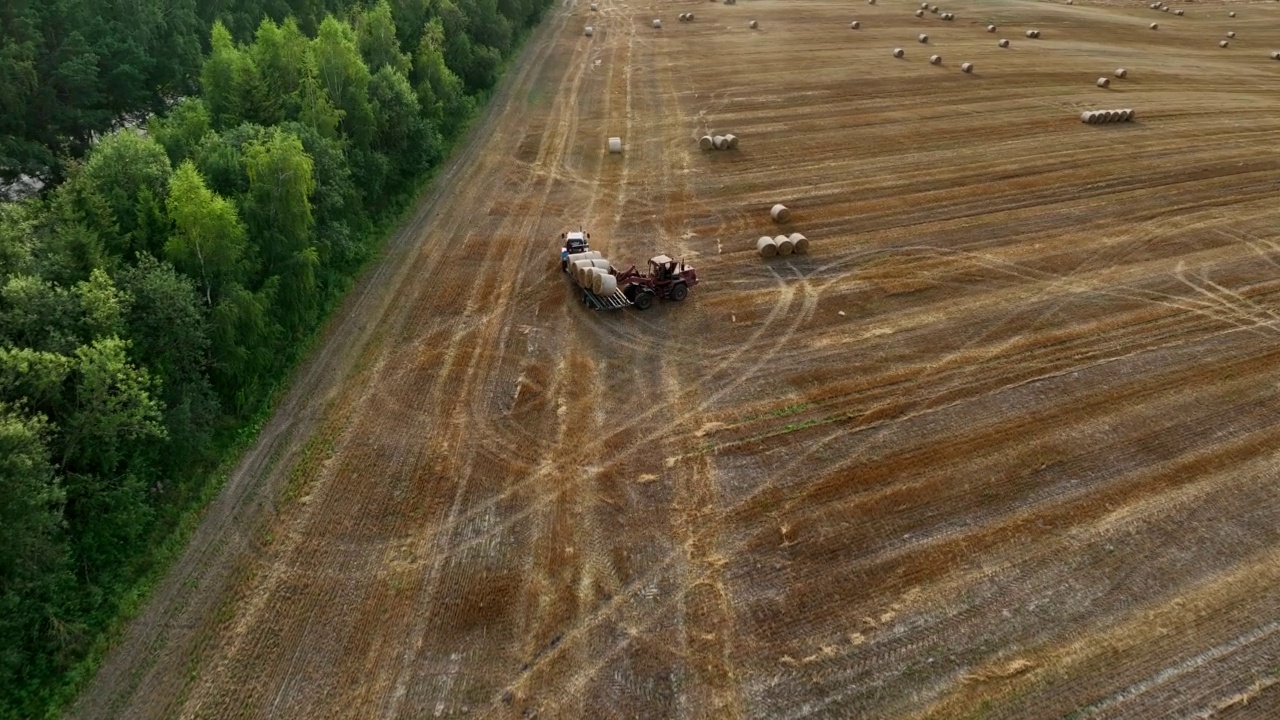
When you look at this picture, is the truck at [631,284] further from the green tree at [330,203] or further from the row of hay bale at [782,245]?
the green tree at [330,203]

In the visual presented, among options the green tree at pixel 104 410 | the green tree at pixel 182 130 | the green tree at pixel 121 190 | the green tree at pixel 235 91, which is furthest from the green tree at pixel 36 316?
the green tree at pixel 235 91

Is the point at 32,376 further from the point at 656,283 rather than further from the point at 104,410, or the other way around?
the point at 656,283

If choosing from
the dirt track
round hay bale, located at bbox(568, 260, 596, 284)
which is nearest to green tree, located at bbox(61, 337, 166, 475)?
the dirt track

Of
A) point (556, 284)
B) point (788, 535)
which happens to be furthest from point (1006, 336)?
point (556, 284)

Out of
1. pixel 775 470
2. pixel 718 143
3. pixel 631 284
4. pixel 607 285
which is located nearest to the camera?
pixel 775 470

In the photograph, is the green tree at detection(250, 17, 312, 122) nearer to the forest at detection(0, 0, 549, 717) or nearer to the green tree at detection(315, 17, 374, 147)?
the forest at detection(0, 0, 549, 717)

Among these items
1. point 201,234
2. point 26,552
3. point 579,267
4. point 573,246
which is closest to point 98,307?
point 201,234
